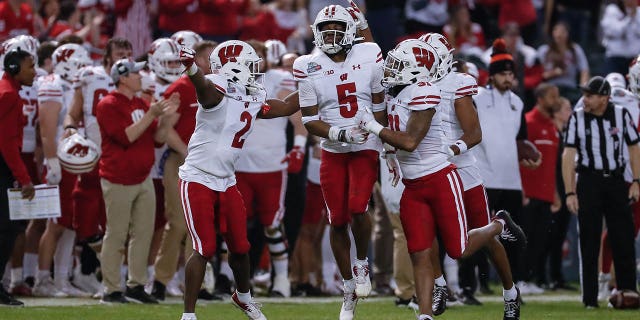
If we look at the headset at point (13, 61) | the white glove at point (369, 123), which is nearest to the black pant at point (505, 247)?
the white glove at point (369, 123)

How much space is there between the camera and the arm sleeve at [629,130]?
11594 millimetres

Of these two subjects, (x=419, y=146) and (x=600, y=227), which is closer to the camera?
(x=419, y=146)

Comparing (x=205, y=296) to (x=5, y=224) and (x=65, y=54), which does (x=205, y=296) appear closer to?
(x=5, y=224)

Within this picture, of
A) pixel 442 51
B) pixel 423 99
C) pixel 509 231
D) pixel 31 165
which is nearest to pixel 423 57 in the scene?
pixel 423 99

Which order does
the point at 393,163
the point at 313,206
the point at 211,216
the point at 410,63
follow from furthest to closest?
1. the point at 313,206
2. the point at 393,163
3. the point at 211,216
4. the point at 410,63

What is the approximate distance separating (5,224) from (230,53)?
112 inches

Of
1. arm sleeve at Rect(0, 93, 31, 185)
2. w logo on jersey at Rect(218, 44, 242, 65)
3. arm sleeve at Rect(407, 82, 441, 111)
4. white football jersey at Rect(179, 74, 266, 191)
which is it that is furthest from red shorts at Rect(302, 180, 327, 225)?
arm sleeve at Rect(407, 82, 441, 111)

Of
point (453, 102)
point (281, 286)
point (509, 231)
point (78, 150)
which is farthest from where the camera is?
point (281, 286)

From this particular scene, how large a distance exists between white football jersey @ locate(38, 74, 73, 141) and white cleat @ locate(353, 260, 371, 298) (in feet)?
11.6

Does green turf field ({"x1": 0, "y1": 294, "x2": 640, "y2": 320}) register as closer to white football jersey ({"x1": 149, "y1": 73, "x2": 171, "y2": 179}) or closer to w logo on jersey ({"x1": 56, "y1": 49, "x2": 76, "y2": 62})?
white football jersey ({"x1": 149, "y1": 73, "x2": 171, "y2": 179})

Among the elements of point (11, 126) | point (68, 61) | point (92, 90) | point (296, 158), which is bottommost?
point (296, 158)

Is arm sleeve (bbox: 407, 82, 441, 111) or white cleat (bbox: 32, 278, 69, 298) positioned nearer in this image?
arm sleeve (bbox: 407, 82, 441, 111)

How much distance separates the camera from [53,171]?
37.8ft

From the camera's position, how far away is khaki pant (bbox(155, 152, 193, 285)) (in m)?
11.5
